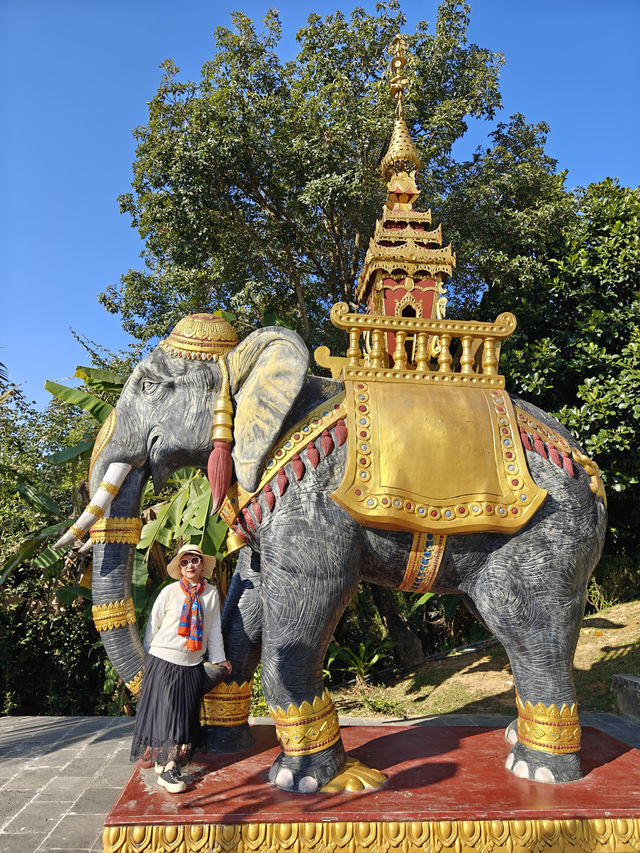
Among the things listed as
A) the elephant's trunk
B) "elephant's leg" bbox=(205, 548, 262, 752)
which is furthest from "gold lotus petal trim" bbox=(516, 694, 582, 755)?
the elephant's trunk

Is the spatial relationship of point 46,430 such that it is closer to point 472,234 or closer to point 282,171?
point 282,171

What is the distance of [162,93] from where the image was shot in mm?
10188

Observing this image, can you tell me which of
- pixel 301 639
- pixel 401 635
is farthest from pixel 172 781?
pixel 401 635

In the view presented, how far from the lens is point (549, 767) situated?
3113mm

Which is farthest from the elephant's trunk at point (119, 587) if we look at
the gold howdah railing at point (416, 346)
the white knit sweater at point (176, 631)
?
the gold howdah railing at point (416, 346)

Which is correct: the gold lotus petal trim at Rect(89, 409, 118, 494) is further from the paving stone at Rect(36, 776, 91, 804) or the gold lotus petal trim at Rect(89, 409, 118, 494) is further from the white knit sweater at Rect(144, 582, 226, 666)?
the paving stone at Rect(36, 776, 91, 804)

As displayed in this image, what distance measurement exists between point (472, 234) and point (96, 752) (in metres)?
8.10

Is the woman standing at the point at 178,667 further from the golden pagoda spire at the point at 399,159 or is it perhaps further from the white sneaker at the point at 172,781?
the golden pagoda spire at the point at 399,159

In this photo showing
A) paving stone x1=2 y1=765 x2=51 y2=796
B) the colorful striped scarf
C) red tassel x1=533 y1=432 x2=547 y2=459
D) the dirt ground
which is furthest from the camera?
the dirt ground

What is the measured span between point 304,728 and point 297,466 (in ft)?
4.08

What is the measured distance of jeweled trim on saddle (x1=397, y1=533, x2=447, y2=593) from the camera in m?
3.15

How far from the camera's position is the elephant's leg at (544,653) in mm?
3129

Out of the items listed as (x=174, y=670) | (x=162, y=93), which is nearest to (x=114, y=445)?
(x=174, y=670)

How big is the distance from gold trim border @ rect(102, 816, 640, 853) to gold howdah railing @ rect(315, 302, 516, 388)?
209 centimetres
